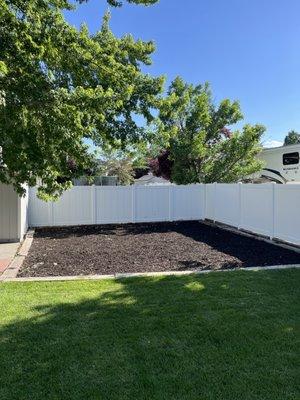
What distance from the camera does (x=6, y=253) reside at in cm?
968

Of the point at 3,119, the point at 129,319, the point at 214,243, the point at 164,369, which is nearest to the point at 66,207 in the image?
the point at 214,243

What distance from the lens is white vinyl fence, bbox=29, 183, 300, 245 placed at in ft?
38.3

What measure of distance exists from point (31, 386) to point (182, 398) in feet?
4.07

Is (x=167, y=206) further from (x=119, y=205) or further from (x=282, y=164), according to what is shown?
(x=282, y=164)

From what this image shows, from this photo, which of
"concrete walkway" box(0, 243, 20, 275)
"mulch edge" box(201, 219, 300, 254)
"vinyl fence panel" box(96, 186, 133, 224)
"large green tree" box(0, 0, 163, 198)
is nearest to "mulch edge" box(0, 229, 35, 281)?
"concrete walkway" box(0, 243, 20, 275)

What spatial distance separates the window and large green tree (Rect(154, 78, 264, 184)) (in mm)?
2083

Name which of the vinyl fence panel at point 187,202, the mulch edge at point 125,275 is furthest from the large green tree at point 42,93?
the vinyl fence panel at point 187,202

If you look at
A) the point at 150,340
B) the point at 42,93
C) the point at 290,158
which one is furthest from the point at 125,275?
the point at 290,158

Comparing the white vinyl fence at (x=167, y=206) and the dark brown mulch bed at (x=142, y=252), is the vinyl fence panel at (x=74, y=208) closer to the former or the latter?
the white vinyl fence at (x=167, y=206)

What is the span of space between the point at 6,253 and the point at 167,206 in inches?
321

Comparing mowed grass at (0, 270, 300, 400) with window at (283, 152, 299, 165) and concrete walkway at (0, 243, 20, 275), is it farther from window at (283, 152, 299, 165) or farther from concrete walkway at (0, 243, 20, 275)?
window at (283, 152, 299, 165)

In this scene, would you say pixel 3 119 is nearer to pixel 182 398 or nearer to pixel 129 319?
pixel 129 319

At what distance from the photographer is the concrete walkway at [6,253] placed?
8.38 meters

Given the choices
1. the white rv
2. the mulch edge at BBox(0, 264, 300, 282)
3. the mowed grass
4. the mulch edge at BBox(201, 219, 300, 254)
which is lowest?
the mowed grass
